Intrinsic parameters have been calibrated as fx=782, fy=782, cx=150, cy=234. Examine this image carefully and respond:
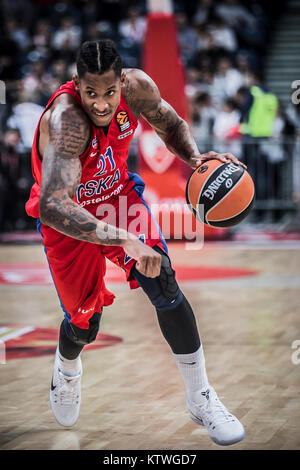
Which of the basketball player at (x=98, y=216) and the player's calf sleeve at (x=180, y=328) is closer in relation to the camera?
the basketball player at (x=98, y=216)

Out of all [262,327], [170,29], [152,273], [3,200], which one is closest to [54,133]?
[152,273]

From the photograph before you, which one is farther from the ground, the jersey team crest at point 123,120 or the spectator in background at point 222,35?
the jersey team crest at point 123,120

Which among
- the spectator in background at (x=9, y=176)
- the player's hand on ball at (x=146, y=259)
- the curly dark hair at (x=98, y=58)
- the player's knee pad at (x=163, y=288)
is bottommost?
the spectator in background at (x=9, y=176)

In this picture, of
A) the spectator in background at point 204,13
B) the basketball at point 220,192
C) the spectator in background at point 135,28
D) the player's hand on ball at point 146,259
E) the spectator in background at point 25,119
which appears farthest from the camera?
the spectator in background at point 204,13

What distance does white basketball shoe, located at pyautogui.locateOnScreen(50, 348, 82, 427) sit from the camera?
358 centimetres

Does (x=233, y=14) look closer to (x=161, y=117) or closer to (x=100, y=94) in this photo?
(x=161, y=117)

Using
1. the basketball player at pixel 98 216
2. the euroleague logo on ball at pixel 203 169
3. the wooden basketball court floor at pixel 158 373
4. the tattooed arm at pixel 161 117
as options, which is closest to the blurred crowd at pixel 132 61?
the wooden basketball court floor at pixel 158 373

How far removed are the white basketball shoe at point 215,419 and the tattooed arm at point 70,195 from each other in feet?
2.58

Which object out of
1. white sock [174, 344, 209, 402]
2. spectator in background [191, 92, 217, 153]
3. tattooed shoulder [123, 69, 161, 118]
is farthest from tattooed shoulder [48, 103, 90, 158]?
spectator in background [191, 92, 217, 153]

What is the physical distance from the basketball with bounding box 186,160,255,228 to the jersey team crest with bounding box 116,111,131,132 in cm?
42

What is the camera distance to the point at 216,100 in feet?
42.5

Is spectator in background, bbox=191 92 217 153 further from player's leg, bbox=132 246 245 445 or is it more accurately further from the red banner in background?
player's leg, bbox=132 246 245 445

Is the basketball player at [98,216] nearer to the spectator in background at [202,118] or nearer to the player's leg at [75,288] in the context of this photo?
the player's leg at [75,288]

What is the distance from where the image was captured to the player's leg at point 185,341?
3.35 metres
